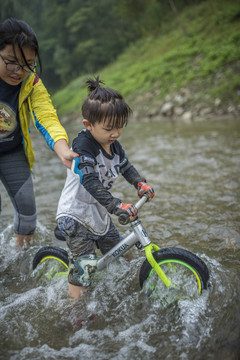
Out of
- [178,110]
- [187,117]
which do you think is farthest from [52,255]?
[178,110]

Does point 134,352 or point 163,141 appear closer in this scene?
point 134,352

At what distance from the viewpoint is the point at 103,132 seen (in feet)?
6.45

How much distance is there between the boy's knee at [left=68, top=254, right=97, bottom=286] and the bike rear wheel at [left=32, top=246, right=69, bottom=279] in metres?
0.34

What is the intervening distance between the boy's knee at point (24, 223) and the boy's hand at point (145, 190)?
1.10m

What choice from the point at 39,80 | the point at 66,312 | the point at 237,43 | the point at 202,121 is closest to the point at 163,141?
the point at 202,121

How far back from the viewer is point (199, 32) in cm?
1855

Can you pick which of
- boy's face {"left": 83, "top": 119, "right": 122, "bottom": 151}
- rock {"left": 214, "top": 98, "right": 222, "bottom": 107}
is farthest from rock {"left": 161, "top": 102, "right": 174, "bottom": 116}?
boy's face {"left": 83, "top": 119, "right": 122, "bottom": 151}

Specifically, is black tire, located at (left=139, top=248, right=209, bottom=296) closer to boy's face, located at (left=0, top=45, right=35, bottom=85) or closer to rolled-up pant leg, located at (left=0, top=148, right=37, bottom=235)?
rolled-up pant leg, located at (left=0, top=148, right=37, bottom=235)

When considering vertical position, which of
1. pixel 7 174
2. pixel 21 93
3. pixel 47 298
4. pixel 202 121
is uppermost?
pixel 21 93

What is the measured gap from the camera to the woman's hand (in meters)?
1.94

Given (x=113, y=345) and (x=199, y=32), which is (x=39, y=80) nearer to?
(x=113, y=345)

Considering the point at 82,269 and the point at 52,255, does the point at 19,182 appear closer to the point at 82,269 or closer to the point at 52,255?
the point at 52,255

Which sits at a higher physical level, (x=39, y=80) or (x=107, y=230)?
(x=39, y=80)

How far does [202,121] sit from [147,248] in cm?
947
